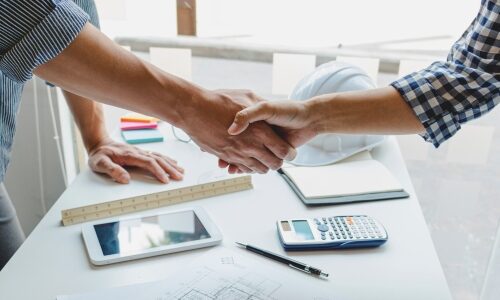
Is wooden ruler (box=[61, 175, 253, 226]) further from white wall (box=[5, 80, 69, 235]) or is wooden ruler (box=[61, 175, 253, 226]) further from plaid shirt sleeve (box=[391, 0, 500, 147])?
white wall (box=[5, 80, 69, 235])

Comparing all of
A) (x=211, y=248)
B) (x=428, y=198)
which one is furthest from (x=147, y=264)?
(x=428, y=198)

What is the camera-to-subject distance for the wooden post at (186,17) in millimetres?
1522

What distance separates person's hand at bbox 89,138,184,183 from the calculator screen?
321mm

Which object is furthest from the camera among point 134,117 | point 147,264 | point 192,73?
point 192,73

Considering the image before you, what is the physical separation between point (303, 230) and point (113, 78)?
417 mm

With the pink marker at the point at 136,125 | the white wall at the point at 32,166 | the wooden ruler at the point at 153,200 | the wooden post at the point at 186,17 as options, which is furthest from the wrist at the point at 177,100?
the white wall at the point at 32,166

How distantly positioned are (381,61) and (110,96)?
2.95 ft

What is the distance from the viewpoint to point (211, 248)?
A: 87 cm

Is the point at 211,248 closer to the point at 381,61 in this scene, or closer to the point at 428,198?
the point at 381,61

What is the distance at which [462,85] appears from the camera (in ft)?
3.01

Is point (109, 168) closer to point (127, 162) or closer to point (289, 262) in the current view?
point (127, 162)

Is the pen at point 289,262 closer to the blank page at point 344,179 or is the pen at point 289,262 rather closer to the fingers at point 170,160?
the blank page at point 344,179

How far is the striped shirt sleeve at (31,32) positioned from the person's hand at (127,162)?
379 mm

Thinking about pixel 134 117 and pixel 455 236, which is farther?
pixel 455 236
